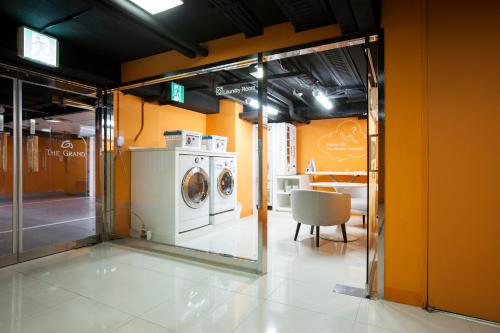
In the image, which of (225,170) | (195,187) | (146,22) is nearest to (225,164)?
(225,170)

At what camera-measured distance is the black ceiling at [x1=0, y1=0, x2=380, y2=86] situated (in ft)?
7.18

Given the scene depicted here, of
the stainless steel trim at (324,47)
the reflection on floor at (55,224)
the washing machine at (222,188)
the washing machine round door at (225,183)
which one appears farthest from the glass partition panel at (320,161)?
the reflection on floor at (55,224)

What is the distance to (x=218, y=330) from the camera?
182 centimetres

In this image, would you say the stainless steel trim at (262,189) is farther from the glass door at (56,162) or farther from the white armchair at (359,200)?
→ the glass door at (56,162)

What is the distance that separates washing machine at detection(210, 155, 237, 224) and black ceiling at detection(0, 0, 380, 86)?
7.04 feet

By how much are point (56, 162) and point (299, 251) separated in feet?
11.7

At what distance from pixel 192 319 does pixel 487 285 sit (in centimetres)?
217

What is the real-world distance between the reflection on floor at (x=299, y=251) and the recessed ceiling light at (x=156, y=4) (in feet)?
8.94

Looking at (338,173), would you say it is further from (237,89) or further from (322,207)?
(237,89)

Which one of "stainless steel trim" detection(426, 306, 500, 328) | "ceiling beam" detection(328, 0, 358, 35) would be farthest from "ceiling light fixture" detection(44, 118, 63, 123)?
"stainless steel trim" detection(426, 306, 500, 328)

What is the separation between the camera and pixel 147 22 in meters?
2.41

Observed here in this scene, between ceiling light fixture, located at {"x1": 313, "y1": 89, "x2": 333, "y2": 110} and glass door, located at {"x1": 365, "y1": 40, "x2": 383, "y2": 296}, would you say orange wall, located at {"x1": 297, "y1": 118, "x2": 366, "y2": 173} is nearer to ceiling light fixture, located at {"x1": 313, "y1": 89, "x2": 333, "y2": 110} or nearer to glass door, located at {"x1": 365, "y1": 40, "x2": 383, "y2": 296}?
ceiling light fixture, located at {"x1": 313, "y1": 89, "x2": 333, "y2": 110}

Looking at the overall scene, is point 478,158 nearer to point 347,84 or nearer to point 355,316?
point 355,316

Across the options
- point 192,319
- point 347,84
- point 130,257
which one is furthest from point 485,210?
point 130,257
